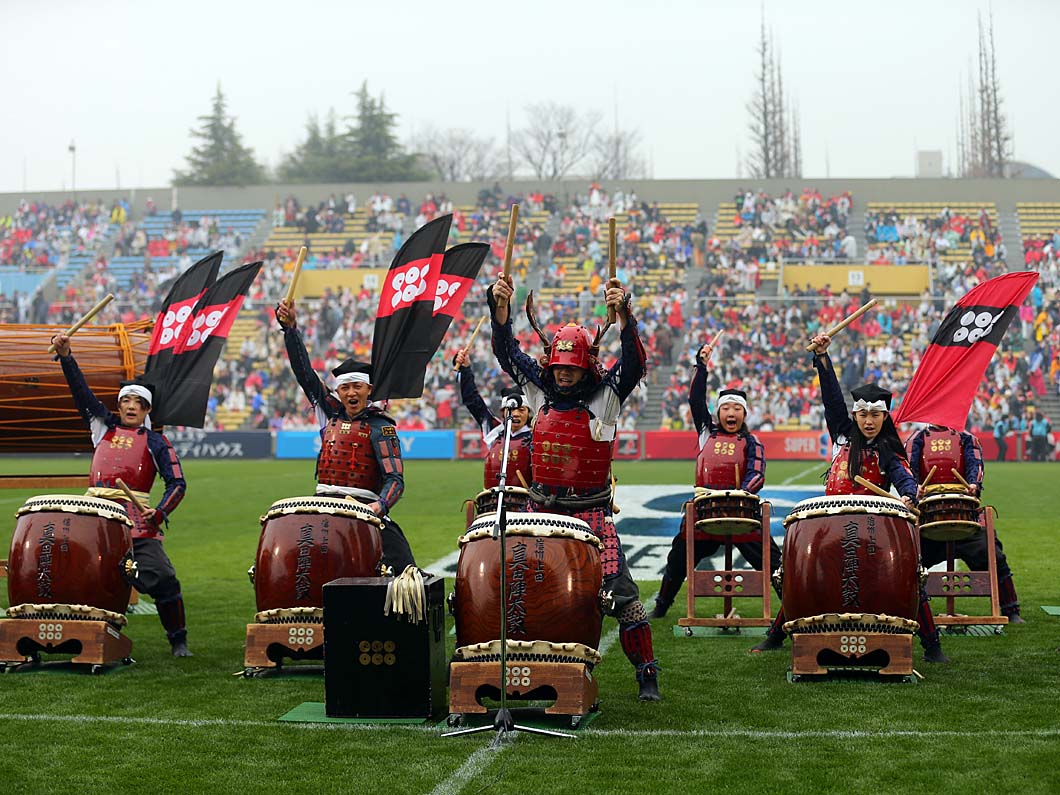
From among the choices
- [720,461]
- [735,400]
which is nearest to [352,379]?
[720,461]

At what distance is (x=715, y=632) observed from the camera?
959 cm

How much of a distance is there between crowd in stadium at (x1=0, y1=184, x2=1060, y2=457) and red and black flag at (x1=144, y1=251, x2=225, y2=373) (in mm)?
22200

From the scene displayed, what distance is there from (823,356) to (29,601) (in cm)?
491

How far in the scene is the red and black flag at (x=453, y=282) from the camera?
928cm

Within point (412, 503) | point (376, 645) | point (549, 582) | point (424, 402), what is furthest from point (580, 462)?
point (424, 402)

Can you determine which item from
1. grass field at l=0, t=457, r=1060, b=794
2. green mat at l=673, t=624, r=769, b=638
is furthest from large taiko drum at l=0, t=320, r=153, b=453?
green mat at l=673, t=624, r=769, b=638

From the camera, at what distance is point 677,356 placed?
34.1 meters

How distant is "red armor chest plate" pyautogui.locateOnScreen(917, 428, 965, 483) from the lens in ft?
32.4

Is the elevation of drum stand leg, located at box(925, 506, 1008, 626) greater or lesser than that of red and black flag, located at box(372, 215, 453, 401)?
lesser

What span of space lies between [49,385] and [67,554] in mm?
2817

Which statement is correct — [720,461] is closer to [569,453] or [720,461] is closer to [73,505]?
[569,453]

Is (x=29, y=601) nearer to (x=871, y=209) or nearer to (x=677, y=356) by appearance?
(x=677, y=356)

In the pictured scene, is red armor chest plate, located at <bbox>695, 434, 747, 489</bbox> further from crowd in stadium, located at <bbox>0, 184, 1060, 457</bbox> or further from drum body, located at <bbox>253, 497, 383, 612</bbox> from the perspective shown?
crowd in stadium, located at <bbox>0, 184, 1060, 457</bbox>

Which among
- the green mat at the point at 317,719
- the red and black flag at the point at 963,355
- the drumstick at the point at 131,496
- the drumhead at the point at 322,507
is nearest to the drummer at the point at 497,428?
the drumhead at the point at 322,507
